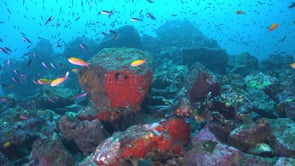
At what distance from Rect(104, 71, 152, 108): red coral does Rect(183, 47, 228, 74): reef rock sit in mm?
10308

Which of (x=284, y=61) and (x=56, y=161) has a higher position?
(x=56, y=161)

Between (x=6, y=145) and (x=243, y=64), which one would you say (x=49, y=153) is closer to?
(x=6, y=145)

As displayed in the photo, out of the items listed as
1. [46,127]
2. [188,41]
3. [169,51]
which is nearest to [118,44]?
[169,51]

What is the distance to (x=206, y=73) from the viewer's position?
774 centimetres

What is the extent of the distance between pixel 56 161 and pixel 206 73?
15.7ft

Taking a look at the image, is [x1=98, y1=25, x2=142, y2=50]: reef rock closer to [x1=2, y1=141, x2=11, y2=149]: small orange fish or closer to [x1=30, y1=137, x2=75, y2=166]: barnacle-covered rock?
[x1=2, y1=141, x2=11, y2=149]: small orange fish

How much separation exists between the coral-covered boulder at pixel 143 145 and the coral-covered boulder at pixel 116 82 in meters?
1.86

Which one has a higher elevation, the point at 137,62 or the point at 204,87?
the point at 137,62

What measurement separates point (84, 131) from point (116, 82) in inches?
60.8

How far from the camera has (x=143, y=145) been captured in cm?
469

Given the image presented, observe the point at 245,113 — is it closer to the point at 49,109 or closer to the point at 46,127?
the point at 46,127

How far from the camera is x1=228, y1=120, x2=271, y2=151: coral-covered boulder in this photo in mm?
5617

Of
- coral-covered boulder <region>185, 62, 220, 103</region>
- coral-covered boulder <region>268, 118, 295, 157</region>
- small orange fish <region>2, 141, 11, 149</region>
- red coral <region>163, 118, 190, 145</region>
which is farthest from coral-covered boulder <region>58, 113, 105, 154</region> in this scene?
coral-covered boulder <region>268, 118, 295, 157</region>

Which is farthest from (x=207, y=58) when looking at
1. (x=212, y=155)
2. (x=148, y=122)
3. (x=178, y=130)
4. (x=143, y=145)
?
(x=143, y=145)
